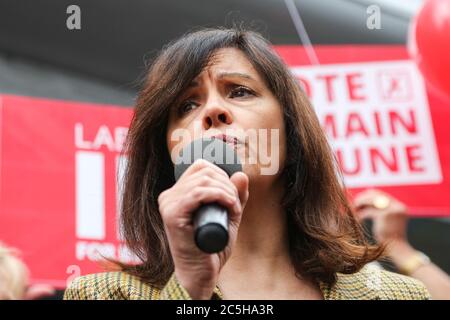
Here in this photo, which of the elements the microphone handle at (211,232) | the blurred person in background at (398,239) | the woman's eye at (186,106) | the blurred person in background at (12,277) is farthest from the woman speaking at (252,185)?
the blurred person in background at (12,277)

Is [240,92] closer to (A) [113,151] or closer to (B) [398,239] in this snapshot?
(B) [398,239]

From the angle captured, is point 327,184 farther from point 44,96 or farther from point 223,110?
point 44,96

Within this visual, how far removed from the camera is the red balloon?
3877 mm

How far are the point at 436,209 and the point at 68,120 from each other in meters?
1.66

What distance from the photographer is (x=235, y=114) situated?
6.35 feet

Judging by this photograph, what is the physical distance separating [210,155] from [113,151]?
2420 mm

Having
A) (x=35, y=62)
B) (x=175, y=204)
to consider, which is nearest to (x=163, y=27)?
(x=35, y=62)

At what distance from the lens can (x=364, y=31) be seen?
4.89 m

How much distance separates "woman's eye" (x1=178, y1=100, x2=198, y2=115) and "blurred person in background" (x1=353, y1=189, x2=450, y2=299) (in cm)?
113

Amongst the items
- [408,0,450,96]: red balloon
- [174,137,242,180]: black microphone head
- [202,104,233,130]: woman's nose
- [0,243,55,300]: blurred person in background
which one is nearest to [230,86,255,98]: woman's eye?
[202,104,233,130]: woman's nose

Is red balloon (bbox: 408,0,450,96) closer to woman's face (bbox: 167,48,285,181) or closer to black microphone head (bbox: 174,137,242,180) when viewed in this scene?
woman's face (bbox: 167,48,285,181)

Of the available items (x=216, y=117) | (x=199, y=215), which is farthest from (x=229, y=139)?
(x=199, y=215)

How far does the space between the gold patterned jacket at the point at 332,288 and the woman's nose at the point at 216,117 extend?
33 centimetres

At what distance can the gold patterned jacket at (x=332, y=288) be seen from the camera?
1.78 meters
